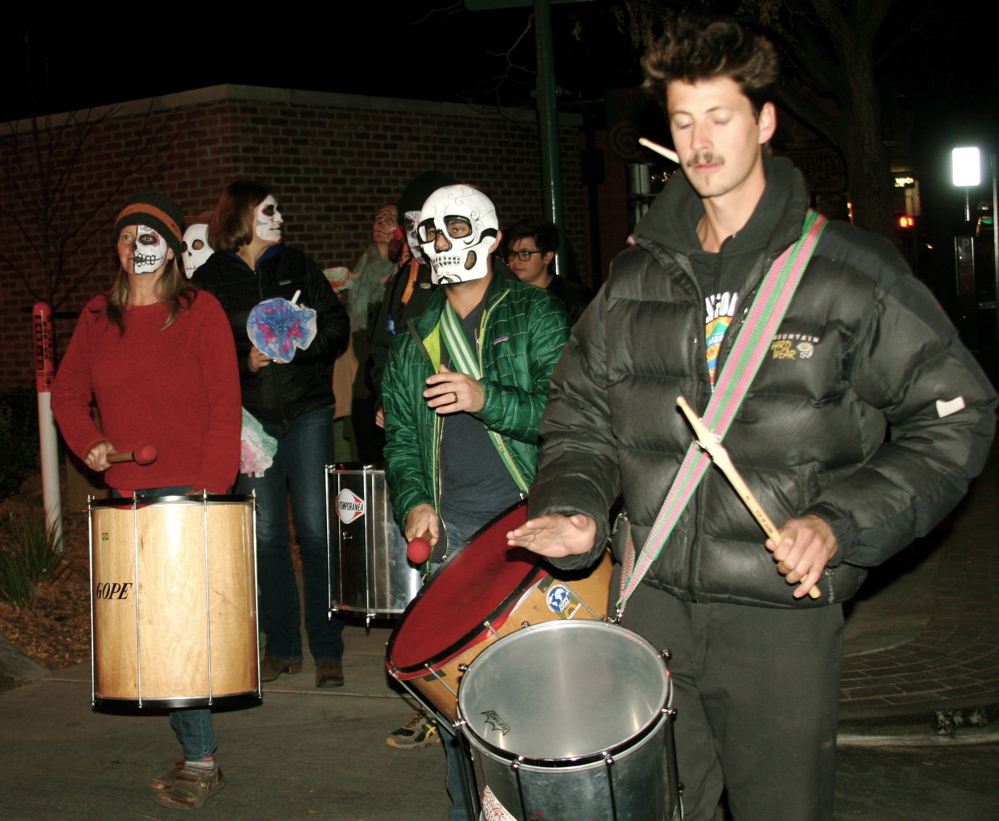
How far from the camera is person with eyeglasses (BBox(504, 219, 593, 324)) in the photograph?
713 cm

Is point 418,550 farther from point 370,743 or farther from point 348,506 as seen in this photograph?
point 370,743

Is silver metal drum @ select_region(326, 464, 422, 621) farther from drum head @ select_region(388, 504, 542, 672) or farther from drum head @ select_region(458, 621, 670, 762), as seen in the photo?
drum head @ select_region(458, 621, 670, 762)

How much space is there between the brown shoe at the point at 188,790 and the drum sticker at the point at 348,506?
1.27 meters

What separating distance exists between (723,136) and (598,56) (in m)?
15.4

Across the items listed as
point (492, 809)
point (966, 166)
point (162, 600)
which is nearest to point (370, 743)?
point (162, 600)

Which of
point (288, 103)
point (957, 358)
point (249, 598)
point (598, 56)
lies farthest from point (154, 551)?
point (598, 56)

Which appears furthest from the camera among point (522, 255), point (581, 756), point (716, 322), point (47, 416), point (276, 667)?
point (47, 416)

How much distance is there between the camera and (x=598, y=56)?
1719 cm

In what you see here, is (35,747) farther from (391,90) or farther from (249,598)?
(391,90)

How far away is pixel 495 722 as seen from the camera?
8.41 ft

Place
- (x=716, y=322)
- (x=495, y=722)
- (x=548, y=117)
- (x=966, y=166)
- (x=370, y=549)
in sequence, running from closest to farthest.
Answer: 1. (x=495, y=722)
2. (x=716, y=322)
3. (x=370, y=549)
4. (x=548, y=117)
5. (x=966, y=166)

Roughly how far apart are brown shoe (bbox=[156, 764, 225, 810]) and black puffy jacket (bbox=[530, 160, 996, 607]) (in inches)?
104

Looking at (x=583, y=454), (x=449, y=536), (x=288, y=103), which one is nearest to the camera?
(x=583, y=454)

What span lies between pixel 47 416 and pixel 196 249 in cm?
234
